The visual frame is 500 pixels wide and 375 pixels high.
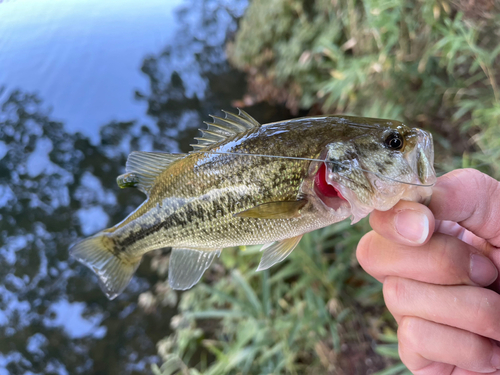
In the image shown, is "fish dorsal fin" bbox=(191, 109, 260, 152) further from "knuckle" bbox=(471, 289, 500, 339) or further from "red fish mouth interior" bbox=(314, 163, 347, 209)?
"knuckle" bbox=(471, 289, 500, 339)

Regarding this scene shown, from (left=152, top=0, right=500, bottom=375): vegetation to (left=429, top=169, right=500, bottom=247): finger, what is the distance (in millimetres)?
961

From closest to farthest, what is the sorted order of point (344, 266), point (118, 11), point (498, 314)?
1. point (498, 314)
2. point (344, 266)
3. point (118, 11)

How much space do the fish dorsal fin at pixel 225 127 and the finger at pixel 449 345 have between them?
99cm

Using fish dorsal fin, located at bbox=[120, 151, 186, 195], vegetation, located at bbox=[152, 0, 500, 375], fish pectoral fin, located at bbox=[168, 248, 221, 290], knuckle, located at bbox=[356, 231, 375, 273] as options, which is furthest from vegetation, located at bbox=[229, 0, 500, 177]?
fish dorsal fin, located at bbox=[120, 151, 186, 195]

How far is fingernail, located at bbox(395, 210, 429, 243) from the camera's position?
933 mm

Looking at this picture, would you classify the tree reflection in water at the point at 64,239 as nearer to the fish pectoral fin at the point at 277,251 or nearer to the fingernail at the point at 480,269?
the fish pectoral fin at the point at 277,251

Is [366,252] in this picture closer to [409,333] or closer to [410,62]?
[409,333]

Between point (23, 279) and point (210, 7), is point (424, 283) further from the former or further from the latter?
point (210, 7)

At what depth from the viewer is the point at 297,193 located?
101 cm

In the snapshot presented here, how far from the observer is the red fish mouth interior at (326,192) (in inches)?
39.4

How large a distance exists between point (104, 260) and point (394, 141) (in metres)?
1.30

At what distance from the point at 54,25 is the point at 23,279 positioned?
4.70 metres

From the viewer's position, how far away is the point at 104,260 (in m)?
1.28

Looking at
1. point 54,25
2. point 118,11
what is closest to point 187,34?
point 118,11
